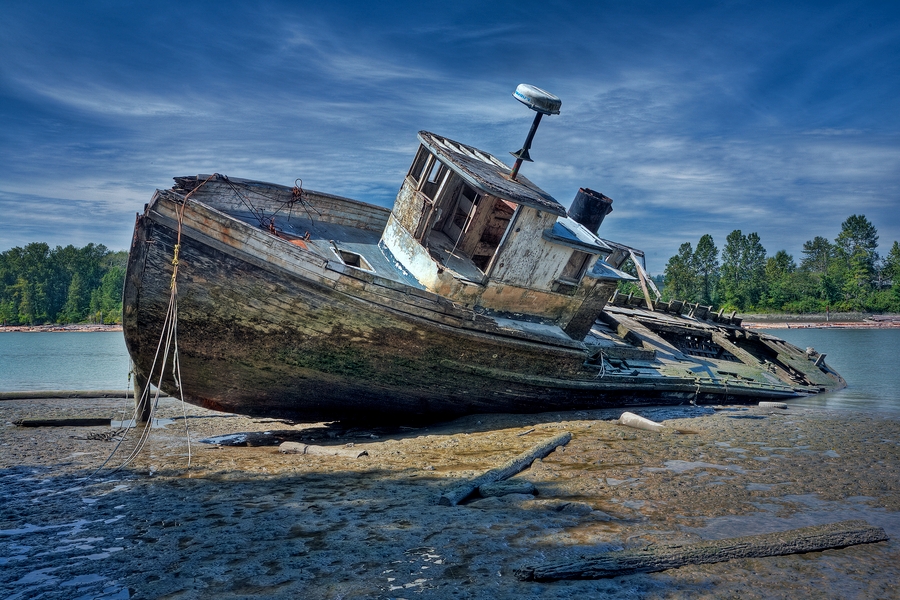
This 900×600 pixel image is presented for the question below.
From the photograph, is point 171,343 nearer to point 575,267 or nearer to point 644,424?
point 575,267

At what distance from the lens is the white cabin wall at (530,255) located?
9.73 m

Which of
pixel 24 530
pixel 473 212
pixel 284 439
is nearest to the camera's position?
pixel 24 530

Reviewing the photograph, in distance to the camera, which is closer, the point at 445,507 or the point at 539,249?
the point at 445,507

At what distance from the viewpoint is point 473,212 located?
10734mm

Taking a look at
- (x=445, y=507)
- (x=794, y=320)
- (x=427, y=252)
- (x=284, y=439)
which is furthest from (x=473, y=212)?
(x=794, y=320)

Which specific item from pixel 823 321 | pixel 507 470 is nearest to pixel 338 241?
pixel 507 470

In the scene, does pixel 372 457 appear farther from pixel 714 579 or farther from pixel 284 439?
pixel 714 579

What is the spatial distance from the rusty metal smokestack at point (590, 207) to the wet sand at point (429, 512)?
662cm

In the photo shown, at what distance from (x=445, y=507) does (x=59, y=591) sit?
285 centimetres

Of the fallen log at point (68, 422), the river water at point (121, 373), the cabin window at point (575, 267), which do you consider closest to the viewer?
the fallen log at point (68, 422)

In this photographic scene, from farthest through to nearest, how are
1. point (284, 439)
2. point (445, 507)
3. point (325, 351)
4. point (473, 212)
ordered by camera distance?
point (473, 212), point (284, 439), point (325, 351), point (445, 507)

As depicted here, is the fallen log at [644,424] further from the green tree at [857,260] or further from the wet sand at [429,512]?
the green tree at [857,260]

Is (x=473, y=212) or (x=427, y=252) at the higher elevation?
(x=473, y=212)

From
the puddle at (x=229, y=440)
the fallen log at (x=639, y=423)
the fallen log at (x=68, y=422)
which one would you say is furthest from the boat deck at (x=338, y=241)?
the fallen log at (x=68, y=422)
